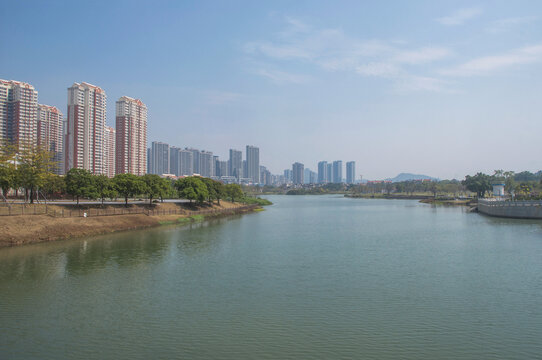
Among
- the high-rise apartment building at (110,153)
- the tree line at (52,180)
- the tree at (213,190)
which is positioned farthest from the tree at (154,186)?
the high-rise apartment building at (110,153)

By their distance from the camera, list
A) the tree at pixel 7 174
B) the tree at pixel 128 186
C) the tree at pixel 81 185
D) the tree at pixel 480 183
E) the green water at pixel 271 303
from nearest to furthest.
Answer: the green water at pixel 271 303, the tree at pixel 7 174, the tree at pixel 81 185, the tree at pixel 128 186, the tree at pixel 480 183

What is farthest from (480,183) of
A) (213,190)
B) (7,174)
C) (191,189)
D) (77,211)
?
(7,174)

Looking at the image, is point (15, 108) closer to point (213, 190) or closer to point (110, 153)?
point (110, 153)

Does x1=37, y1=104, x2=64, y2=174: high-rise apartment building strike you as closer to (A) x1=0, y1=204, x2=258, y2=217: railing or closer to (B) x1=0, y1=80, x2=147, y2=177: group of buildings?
(B) x1=0, y1=80, x2=147, y2=177: group of buildings

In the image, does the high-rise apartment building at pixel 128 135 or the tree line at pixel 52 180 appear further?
the high-rise apartment building at pixel 128 135

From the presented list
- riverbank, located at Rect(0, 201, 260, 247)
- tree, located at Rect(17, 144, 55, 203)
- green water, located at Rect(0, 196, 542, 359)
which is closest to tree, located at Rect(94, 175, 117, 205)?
riverbank, located at Rect(0, 201, 260, 247)

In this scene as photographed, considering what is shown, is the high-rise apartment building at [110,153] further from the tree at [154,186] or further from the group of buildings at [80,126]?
the tree at [154,186]

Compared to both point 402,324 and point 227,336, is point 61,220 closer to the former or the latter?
point 227,336

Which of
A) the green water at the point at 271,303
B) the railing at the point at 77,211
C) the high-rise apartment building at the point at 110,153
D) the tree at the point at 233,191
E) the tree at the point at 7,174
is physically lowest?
the green water at the point at 271,303
